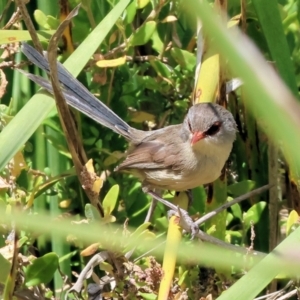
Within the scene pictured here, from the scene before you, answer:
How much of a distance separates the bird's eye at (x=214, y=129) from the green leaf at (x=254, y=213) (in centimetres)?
30

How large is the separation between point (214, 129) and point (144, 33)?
445 mm

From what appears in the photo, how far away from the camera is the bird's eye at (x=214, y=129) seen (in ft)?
6.42

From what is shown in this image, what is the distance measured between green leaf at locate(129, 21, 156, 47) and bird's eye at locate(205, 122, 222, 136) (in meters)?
0.39

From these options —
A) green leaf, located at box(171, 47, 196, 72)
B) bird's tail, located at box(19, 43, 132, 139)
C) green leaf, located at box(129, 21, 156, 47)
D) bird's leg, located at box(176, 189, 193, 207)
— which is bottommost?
bird's leg, located at box(176, 189, 193, 207)

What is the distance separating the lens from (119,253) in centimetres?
140

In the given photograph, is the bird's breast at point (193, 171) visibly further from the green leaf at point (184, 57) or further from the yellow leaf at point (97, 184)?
the yellow leaf at point (97, 184)

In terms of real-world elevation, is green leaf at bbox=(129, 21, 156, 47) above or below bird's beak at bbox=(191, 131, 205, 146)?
above

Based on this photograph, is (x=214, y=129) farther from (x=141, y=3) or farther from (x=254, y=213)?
(x=141, y=3)

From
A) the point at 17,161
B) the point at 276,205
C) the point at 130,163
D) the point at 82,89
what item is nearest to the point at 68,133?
the point at 17,161

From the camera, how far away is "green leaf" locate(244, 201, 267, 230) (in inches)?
72.8

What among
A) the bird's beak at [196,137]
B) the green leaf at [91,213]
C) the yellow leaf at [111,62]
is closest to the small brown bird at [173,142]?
the bird's beak at [196,137]

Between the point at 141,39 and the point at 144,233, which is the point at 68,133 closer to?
the point at 144,233

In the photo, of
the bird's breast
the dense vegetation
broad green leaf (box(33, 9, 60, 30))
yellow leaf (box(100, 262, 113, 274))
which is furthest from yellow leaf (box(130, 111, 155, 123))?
yellow leaf (box(100, 262, 113, 274))

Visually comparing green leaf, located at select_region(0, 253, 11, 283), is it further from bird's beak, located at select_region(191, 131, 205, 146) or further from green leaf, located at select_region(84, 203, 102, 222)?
bird's beak, located at select_region(191, 131, 205, 146)
